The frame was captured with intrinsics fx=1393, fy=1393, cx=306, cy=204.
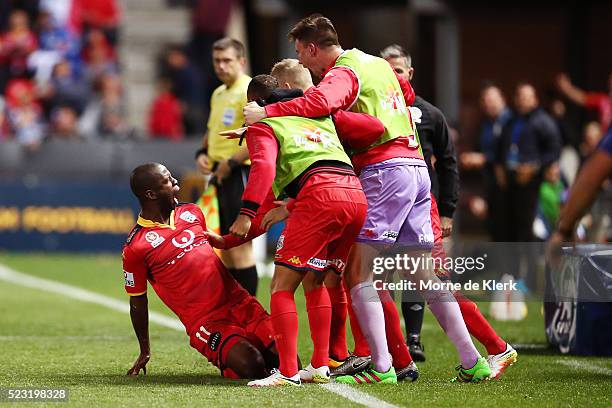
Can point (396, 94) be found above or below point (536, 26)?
above

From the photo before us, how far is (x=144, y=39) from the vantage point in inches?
977

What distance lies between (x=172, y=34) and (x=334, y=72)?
1779 centimetres

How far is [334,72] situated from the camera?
7297mm

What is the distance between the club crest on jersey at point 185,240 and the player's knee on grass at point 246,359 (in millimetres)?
647

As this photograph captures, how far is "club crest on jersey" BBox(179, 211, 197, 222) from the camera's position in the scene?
799 centimetres

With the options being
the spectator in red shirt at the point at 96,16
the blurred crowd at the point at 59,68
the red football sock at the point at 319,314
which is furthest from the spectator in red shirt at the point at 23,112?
the red football sock at the point at 319,314

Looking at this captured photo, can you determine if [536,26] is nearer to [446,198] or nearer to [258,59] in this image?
[258,59]

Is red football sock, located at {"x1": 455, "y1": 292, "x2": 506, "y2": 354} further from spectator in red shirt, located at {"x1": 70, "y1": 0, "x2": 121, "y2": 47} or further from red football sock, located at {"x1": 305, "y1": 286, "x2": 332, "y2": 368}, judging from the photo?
spectator in red shirt, located at {"x1": 70, "y1": 0, "x2": 121, "y2": 47}

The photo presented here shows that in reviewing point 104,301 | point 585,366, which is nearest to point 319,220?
point 585,366

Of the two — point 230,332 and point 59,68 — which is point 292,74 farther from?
point 59,68

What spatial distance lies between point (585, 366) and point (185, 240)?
2652 mm

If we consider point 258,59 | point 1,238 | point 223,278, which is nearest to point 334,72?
point 223,278

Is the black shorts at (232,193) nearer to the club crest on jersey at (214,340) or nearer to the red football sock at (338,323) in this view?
the red football sock at (338,323)

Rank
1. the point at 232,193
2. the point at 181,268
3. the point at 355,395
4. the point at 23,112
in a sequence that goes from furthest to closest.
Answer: the point at 23,112 → the point at 232,193 → the point at 181,268 → the point at 355,395
